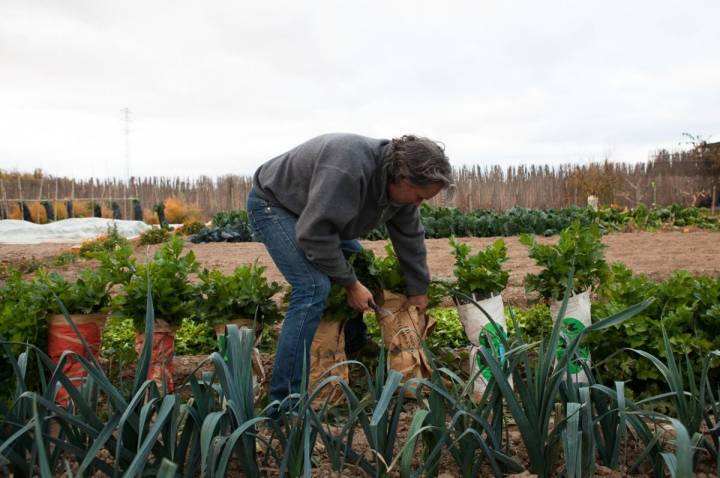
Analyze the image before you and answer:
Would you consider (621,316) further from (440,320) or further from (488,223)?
(488,223)

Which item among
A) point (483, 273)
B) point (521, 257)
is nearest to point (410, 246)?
point (483, 273)

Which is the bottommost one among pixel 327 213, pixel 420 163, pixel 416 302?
pixel 416 302

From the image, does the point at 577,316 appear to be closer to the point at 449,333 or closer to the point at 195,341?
the point at 449,333

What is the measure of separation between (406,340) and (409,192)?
2.65 feet

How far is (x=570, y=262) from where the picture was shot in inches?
120

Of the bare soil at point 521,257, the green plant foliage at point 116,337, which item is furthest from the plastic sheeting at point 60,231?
the green plant foliage at point 116,337

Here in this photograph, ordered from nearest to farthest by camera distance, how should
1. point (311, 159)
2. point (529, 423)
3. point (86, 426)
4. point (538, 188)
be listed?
point (86, 426)
point (529, 423)
point (311, 159)
point (538, 188)

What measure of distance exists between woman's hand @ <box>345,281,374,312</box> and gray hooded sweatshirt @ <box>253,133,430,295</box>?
2.3 inches

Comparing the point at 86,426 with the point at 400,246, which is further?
the point at 400,246

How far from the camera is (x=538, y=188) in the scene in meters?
20.2

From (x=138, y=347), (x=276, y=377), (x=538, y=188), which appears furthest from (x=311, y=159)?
(x=538, y=188)

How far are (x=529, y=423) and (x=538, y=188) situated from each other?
19.2 meters

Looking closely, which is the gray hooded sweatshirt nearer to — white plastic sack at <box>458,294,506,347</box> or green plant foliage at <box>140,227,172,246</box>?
white plastic sack at <box>458,294,506,347</box>

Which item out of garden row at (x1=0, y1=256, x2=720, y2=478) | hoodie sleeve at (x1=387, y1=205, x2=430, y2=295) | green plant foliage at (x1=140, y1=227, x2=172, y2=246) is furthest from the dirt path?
garden row at (x1=0, y1=256, x2=720, y2=478)
